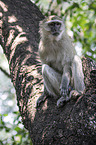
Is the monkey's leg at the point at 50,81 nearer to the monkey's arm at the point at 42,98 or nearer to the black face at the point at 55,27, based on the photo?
the monkey's arm at the point at 42,98

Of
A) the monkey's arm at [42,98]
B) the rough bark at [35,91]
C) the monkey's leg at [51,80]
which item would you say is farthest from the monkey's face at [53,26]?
the monkey's arm at [42,98]

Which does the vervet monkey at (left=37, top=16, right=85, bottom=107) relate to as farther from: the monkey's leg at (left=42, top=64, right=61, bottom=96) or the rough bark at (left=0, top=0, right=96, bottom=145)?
the rough bark at (left=0, top=0, right=96, bottom=145)

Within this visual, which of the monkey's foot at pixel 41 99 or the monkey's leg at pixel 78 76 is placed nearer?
the monkey's foot at pixel 41 99

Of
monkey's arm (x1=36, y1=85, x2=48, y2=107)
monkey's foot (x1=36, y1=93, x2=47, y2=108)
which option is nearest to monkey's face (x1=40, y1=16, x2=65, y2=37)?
monkey's arm (x1=36, y1=85, x2=48, y2=107)

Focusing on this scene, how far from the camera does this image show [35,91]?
372 centimetres

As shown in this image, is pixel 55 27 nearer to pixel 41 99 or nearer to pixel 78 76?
pixel 78 76

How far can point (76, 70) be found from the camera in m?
3.85

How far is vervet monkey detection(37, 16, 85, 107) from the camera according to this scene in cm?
383

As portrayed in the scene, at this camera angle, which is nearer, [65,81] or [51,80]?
[65,81]

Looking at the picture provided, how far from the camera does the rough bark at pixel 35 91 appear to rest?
7.42 feet

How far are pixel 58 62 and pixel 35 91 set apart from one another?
1.06m

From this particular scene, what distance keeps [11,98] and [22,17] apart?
26.3 feet

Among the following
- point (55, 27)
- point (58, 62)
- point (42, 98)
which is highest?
point (55, 27)


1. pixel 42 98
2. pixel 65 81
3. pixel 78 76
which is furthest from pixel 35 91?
pixel 78 76
